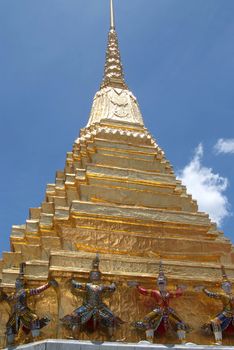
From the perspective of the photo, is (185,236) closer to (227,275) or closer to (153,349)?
(227,275)

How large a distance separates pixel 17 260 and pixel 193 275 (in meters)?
5.50

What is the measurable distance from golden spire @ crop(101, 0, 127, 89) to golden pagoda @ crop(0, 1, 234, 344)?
4.57 meters

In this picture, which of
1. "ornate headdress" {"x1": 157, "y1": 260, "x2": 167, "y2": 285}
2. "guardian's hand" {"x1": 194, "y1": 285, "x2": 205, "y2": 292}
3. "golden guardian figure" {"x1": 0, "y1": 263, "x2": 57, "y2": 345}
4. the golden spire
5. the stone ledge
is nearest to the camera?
the stone ledge

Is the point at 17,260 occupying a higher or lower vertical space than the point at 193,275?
higher

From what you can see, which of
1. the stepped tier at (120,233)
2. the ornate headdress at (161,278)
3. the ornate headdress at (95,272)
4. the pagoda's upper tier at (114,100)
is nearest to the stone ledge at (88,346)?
the stepped tier at (120,233)

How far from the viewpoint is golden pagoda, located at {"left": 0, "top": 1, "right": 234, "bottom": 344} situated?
11.2m

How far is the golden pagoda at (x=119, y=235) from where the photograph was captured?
1124 cm

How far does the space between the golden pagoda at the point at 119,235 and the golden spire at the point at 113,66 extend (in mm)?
4566

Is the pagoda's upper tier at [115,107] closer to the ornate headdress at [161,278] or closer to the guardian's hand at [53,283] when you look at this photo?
the ornate headdress at [161,278]

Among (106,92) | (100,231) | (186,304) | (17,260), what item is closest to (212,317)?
(186,304)

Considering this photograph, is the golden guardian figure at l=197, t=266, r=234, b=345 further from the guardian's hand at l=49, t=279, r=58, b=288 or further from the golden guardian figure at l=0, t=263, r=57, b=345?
the golden guardian figure at l=0, t=263, r=57, b=345

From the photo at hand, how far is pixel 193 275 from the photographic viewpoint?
38.8 feet

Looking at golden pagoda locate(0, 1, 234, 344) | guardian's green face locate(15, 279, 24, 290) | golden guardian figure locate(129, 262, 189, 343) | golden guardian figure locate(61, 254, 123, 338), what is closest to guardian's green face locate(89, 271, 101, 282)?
golden guardian figure locate(61, 254, 123, 338)

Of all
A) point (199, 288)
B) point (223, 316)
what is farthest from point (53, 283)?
point (223, 316)
